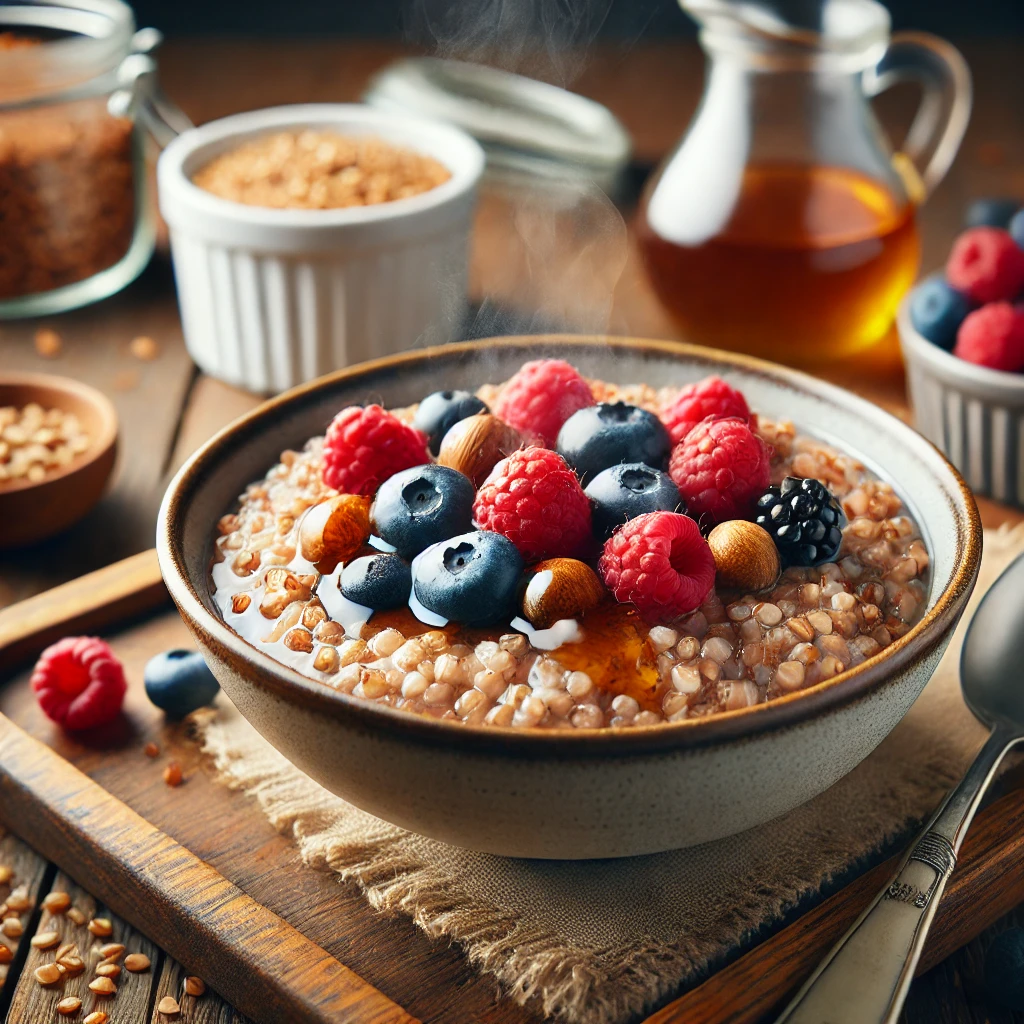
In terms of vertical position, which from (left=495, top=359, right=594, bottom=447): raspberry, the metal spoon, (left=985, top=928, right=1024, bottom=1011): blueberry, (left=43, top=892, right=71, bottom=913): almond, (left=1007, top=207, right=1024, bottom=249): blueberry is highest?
(left=495, top=359, right=594, bottom=447): raspberry

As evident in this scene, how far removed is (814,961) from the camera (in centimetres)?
102

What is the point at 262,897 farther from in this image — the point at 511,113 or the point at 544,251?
the point at 511,113

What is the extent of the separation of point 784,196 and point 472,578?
1.18 m

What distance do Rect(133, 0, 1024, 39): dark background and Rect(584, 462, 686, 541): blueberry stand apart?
109 inches

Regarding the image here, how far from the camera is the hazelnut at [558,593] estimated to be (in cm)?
105

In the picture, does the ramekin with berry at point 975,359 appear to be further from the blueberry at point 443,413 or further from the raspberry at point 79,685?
the raspberry at point 79,685

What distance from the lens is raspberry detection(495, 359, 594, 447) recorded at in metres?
1.27

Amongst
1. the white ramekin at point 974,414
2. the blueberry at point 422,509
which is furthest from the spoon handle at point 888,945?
the white ramekin at point 974,414

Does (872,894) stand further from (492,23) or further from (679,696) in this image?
(492,23)

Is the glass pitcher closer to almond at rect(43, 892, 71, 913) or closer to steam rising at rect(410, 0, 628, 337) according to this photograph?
steam rising at rect(410, 0, 628, 337)

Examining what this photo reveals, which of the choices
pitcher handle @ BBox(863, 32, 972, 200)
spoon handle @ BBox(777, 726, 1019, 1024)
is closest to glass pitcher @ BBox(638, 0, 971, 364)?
pitcher handle @ BBox(863, 32, 972, 200)


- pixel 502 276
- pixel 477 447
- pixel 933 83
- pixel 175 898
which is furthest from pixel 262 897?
pixel 933 83

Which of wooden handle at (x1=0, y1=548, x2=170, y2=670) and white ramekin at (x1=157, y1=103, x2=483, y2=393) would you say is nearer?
wooden handle at (x1=0, y1=548, x2=170, y2=670)

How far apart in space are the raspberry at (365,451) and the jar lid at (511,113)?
143 centimetres
